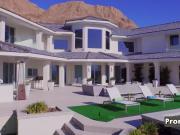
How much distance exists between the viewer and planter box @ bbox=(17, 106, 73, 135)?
11460 mm

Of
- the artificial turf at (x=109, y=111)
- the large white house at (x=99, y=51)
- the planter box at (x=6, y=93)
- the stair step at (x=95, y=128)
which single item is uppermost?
the large white house at (x=99, y=51)

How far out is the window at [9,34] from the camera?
78.9 ft

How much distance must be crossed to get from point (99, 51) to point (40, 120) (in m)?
22.8

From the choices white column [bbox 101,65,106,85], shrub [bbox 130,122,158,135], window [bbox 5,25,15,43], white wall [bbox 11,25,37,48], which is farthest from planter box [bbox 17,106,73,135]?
white column [bbox 101,65,106,85]

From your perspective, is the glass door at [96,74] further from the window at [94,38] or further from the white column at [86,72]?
the window at [94,38]

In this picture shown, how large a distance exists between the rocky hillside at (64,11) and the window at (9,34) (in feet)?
328

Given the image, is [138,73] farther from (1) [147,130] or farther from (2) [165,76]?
(1) [147,130]

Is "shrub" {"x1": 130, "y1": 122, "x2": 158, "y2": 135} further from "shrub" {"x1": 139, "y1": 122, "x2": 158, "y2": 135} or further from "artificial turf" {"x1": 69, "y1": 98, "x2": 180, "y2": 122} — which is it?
"artificial turf" {"x1": 69, "y1": 98, "x2": 180, "y2": 122}

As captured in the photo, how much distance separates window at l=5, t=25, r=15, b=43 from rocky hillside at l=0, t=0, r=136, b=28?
100 meters

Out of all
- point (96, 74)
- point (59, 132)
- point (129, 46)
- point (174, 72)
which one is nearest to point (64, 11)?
point (129, 46)

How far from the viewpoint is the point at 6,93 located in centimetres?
1741

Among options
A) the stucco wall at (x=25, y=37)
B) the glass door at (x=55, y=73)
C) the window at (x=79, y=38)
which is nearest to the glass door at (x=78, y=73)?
the glass door at (x=55, y=73)

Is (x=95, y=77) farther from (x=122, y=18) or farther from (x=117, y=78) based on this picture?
(x=122, y=18)

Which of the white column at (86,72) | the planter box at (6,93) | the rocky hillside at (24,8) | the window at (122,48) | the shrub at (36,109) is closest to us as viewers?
the shrub at (36,109)
